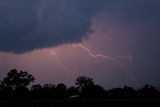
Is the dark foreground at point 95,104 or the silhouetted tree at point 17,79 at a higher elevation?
the silhouetted tree at point 17,79

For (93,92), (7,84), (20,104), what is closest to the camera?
(20,104)

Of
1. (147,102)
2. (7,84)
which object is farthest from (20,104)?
(7,84)

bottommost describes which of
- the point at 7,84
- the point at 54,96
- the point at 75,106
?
the point at 75,106

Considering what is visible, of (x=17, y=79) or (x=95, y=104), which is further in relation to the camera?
(x=17, y=79)

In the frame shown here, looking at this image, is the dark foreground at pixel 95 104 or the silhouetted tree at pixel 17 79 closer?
the dark foreground at pixel 95 104

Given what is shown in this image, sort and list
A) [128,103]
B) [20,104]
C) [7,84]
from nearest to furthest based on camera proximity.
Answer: [128,103]
[20,104]
[7,84]

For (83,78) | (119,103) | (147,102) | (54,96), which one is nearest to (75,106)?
(119,103)

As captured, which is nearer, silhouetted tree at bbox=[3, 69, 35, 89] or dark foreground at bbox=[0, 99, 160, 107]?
dark foreground at bbox=[0, 99, 160, 107]

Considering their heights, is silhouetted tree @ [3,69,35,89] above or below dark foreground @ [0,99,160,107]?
above

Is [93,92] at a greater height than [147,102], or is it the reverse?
[93,92]

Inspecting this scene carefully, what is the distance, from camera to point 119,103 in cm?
1764

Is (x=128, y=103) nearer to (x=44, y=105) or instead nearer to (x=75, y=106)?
(x=75, y=106)

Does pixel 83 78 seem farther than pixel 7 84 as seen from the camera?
Yes

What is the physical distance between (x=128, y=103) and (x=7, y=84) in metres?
63.9
